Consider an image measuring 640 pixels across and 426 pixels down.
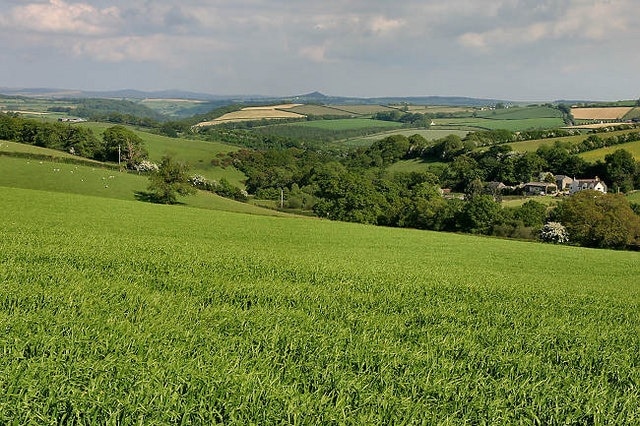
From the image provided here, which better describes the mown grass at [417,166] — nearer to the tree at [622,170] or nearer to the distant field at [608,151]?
the distant field at [608,151]

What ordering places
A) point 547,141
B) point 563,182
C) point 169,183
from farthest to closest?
point 547,141 → point 563,182 → point 169,183

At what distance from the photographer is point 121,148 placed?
86875 mm

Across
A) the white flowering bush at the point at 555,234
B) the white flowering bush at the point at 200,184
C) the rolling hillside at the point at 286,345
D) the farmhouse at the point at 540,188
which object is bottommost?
the white flowering bush at the point at 555,234

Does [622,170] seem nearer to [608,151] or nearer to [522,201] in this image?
[608,151]

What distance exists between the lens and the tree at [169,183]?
5741 centimetres

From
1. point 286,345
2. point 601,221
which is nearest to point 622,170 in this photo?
point 601,221

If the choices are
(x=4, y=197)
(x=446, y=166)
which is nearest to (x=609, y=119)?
(x=446, y=166)

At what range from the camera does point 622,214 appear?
5872 cm

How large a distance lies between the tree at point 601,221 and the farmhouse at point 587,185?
143ft

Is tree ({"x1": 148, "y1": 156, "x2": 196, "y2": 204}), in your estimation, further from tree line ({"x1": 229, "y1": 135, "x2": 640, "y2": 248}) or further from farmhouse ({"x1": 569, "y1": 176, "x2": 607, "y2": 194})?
farmhouse ({"x1": 569, "y1": 176, "x2": 607, "y2": 194})

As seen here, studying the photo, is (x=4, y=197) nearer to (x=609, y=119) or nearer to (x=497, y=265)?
(x=497, y=265)

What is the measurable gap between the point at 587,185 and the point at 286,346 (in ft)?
387

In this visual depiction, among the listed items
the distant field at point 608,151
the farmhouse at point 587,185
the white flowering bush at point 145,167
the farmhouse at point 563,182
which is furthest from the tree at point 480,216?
the distant field at point 608,151

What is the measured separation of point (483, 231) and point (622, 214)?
16795 mm
